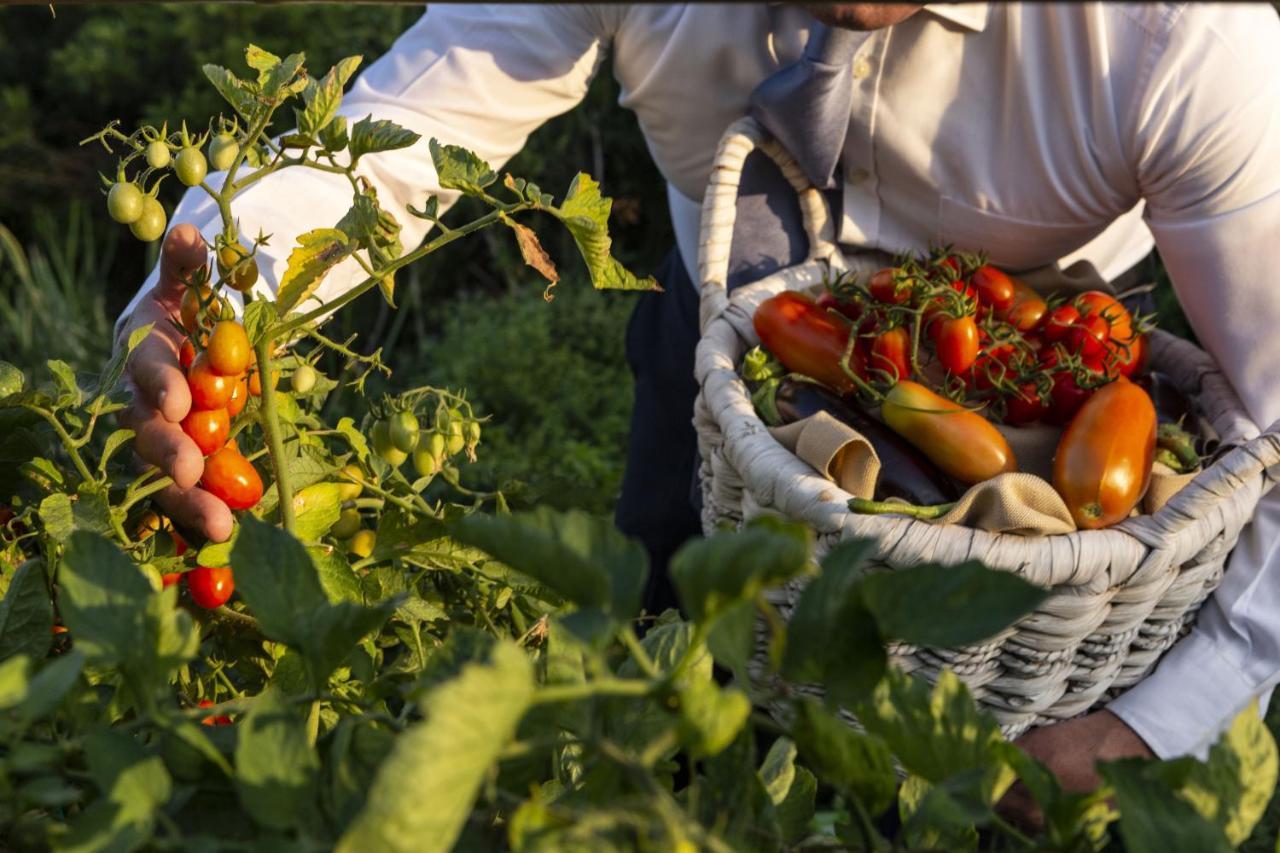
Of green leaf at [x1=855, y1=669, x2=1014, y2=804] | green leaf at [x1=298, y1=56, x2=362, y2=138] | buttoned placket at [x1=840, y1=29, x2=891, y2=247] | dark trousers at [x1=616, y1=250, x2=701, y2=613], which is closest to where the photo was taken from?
green leaf at [x1=855, y1=669, x2=1014, y2=804]

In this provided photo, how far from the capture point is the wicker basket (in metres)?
0.91

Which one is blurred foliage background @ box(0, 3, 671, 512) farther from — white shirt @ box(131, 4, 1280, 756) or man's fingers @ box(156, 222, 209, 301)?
man's fingers @ box(156, 222, 209, 301)

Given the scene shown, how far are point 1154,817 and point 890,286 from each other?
853mm

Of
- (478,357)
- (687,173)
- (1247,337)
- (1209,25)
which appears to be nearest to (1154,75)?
(1209,25)

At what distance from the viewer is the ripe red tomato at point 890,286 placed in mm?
1149

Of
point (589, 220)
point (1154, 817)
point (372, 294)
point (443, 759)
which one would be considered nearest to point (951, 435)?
point (589, 220)

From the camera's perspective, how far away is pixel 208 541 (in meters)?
0.66

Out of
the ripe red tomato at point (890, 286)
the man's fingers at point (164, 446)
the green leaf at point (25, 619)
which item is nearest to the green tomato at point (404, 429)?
the man's fingers at point (164, 446)

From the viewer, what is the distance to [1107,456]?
3.35ft

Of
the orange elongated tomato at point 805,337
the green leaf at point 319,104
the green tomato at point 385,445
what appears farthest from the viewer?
the orange elongated tomato at point 805,337

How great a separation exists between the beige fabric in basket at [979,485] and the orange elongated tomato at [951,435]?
42 millimetres

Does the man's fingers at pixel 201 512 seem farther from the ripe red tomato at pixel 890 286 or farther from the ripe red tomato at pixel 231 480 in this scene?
the ripe red tomato at pixel 890 286

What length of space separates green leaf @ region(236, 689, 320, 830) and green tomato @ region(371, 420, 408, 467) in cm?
33

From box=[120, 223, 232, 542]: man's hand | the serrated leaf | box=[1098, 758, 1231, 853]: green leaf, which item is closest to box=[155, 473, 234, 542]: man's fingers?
box=[120, 223, 232, 542]: man's hand
